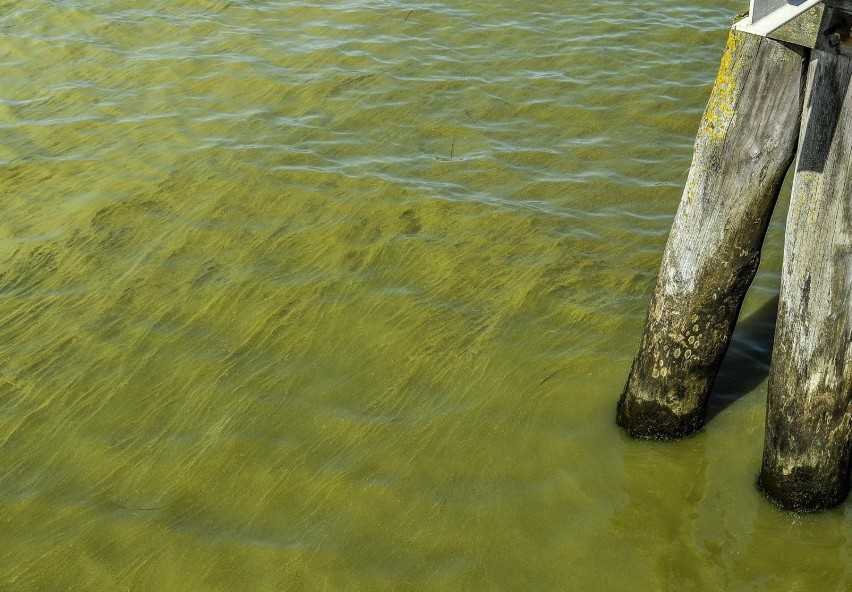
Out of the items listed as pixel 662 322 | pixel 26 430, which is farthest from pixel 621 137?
pixel 26 430

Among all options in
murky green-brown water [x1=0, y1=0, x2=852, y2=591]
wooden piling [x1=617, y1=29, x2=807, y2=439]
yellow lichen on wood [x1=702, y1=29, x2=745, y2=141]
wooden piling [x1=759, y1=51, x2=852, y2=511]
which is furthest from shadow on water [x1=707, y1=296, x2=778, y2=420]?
yellow lichen on wood [x1=702, y1=29, x2=745, y2=141]

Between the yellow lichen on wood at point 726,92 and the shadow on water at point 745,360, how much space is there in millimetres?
1412

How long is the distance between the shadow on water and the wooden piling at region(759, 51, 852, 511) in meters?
0.56

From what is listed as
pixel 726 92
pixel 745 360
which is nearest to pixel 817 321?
pixel 726 92

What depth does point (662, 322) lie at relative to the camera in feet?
12.2

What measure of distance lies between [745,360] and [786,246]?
125 centimetres

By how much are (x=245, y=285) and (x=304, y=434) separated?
3.88ft

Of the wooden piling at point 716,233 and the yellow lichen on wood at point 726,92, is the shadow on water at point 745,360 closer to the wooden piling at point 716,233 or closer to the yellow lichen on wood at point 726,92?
the wooden piling at point 716,233

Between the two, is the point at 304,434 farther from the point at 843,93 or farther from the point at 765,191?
the point at 843,93

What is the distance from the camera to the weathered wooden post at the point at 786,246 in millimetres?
3008

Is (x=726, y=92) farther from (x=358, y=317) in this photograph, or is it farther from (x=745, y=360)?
(x=358, y=317)

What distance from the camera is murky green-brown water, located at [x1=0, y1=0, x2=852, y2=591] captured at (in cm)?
350

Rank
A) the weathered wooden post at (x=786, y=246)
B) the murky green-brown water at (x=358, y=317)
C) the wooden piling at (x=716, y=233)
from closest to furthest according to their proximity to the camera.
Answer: the weathered wooden post at (x=786, y=246), the wooden piling at (x=716, y=233), the murky green-brown water at (x=358, y=317)

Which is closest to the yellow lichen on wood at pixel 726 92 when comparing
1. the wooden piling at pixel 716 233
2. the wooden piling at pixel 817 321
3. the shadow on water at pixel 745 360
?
the wooden piling at pixel 716 233
